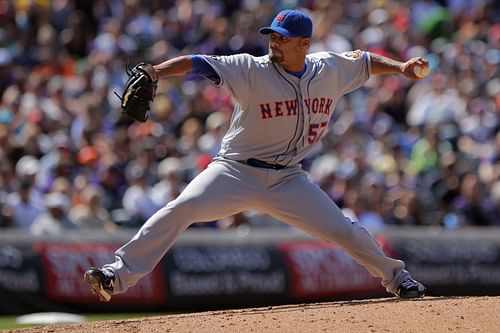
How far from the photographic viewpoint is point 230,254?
1193 cm

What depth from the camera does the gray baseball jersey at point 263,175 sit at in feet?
23.2

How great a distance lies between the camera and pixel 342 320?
6773 millimetres

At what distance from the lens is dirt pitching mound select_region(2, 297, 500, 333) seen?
6.59 meters

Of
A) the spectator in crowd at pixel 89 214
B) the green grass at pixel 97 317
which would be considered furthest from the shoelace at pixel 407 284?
the spectator in crowd at pixel 89 214

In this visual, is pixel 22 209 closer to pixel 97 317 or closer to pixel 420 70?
pixel 97 317

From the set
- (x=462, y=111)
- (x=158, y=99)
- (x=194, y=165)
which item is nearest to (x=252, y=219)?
(x=194, y=165)

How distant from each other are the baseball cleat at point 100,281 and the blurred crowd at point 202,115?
16.6ft

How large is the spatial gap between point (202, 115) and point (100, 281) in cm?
781

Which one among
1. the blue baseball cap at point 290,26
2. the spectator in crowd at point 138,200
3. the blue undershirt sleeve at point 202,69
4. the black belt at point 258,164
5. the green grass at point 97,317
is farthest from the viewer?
the spectator in crowd at point 138,200

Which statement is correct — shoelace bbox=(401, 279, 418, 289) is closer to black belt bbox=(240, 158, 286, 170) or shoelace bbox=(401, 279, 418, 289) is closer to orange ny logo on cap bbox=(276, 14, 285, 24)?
black belt bbox=(240, 158, 286, 170)

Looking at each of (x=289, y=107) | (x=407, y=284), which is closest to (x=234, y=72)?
(x=289, y=107)

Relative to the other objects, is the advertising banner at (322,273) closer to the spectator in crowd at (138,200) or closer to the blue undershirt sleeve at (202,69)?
the spectator in crowd at (138,200)

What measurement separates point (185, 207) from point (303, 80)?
1.19m

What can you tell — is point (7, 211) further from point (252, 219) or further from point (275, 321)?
point (275, 321)
